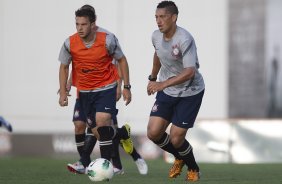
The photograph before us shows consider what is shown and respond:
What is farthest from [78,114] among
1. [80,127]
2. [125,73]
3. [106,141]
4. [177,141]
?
[177,141]

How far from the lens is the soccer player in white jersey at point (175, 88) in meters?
12.2

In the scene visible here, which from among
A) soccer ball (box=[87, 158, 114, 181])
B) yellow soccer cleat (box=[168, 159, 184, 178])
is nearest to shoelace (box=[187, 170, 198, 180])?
yellow soccer cleat (box=[168, 159, 184, 178])

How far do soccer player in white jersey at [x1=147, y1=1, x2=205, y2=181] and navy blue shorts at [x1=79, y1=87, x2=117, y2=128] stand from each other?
0.64 metres

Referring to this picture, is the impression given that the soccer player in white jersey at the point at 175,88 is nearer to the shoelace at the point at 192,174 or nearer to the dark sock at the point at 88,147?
the shoelace at the point at 192,174

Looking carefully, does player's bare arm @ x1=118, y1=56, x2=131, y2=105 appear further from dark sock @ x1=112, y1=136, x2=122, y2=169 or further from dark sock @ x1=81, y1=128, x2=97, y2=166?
dark sock @ x1=81, y1=128, x2=97, y2=166

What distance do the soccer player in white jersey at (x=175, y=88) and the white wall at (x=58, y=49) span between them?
1053cm

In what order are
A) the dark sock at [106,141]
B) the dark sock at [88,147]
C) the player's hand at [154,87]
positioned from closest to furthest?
the player's hand at [154,87] → the dark sock at [106,141] → the dark sock at [88,147]

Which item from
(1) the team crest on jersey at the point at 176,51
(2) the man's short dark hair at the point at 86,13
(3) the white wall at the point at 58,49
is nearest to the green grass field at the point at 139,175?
(1) the team crest on jersey at the point at 176,51

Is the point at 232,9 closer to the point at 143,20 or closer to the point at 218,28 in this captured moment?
the point at 218,28

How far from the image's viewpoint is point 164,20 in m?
12.3

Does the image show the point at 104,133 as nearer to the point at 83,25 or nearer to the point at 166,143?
the point at 166,143

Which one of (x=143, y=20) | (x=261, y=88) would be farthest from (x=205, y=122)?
(x=143, y=20)

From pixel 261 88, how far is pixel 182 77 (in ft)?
36.1

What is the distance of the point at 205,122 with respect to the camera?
19.6 m
